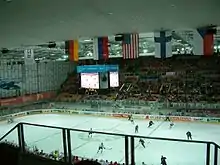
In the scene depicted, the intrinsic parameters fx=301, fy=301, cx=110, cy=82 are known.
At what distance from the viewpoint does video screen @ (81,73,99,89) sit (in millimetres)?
24981

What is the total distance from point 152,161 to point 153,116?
11.4 m

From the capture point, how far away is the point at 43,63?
1485 inches

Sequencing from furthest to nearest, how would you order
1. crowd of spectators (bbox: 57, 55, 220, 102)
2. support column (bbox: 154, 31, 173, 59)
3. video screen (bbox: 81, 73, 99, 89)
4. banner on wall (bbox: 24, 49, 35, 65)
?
crowd of spectators (bbox: 57, 55, 220, 102) → video screen (bbox: 81, 73, 99, 89) → banner on wall (bbox: 24, 49, 35, 65) → support column (bbox: 154, 31, 173, 59)

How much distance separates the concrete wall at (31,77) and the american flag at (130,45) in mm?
21599

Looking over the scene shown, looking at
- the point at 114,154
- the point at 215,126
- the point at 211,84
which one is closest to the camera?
the point at 114,154

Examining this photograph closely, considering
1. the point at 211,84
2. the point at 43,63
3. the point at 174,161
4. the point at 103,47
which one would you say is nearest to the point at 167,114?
the point at 211,84

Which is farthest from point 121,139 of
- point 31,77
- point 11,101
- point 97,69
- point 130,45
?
point 31,77

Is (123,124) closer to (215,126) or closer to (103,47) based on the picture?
(215,126)

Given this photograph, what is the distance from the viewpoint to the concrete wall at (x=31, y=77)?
109 ft

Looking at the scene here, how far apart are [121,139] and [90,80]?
9.68m

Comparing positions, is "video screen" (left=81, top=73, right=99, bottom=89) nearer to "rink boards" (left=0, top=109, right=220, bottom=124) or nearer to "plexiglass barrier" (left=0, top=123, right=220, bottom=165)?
"rink boards" (left=0, top=109, right=220, bottom=124)

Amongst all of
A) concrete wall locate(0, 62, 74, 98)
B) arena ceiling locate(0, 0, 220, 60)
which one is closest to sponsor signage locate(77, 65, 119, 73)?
concrete wall locate(0, 62, 74, 98)

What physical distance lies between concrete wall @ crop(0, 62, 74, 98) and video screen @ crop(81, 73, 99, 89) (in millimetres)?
11103

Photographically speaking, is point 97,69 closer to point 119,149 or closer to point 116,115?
point 116,115
